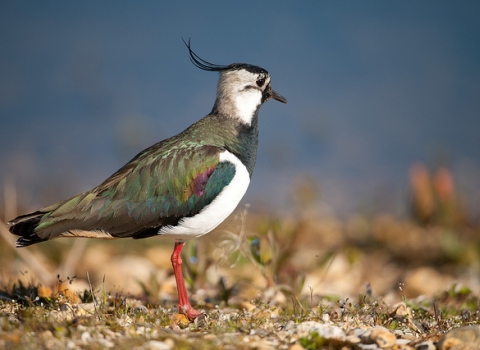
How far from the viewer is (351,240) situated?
10867mm

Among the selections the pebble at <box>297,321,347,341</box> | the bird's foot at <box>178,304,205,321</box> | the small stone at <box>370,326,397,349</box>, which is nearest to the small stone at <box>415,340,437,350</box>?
the small stone at <box>370,326,397,349</box>

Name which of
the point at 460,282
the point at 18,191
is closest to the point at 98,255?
the point at 18,191

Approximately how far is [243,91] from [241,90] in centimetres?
2

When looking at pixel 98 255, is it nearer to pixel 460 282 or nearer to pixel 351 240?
pixel 351 240

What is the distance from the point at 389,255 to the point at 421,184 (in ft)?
5.06

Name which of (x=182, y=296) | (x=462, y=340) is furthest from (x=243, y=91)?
(x=462, y=340)

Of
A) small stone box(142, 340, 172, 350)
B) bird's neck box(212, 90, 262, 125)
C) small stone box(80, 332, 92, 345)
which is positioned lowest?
small stone box(142, 340, 172, 350)

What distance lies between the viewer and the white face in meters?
6.48

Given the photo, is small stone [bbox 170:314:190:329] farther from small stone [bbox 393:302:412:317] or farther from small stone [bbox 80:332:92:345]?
small stone [bbox 393:302:412:317]

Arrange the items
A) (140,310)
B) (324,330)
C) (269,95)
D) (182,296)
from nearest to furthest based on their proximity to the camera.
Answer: (324,330) < (140,310) < (182,296) < (269,95)

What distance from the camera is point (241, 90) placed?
259 inches

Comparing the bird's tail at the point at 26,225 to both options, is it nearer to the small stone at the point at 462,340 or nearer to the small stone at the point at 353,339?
the small stone at the point at 353,339

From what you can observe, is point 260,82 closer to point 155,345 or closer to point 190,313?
point 190,313

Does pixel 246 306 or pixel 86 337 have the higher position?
pixel 86 337
